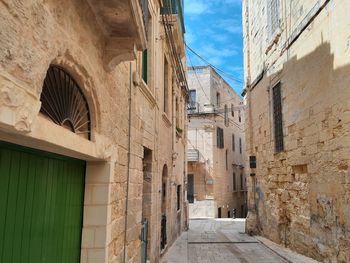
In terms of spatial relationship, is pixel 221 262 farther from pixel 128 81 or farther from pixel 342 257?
pixel 128 81

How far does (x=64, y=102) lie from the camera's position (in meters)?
2.65

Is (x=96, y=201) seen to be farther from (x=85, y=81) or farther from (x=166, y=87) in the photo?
(x=166, y=87)

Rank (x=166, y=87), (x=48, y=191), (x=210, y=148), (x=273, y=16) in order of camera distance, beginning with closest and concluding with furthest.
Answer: (x=48, y=191) → (x=166, y=87) → (x=273, y=16) → (x=210, y=148)

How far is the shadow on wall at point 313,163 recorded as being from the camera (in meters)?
6.23

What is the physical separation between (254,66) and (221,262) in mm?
7927

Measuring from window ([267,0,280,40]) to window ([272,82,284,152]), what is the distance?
181 centimetres

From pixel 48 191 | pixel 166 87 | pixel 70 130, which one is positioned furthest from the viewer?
pixel 166 87

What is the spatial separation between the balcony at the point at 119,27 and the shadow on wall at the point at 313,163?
4506 millimetres

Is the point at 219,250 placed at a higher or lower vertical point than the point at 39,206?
lower

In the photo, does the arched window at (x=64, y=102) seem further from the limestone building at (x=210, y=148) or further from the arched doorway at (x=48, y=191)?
the limestone building at (x=210, y=148)

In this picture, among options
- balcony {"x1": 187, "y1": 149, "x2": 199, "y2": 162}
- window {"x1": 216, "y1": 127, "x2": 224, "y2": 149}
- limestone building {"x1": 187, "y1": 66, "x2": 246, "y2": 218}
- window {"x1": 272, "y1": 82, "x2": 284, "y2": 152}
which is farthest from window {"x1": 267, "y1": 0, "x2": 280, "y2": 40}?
window {"x1": 216, "y1": 127, "x2": 224, "y2": 149}

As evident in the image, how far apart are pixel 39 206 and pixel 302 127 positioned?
7.03 meters

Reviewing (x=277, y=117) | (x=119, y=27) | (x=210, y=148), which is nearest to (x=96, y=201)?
(x=119, y=27)

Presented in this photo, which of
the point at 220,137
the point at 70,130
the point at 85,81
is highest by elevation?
the point at 220,137
